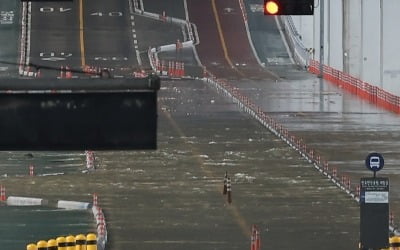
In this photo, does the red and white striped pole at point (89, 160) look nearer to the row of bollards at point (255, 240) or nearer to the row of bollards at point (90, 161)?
the row of bollards at point (90, 161)

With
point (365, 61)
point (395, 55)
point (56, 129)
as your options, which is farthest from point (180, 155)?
point (56, 129)

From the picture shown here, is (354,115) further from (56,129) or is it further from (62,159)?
(56,129)

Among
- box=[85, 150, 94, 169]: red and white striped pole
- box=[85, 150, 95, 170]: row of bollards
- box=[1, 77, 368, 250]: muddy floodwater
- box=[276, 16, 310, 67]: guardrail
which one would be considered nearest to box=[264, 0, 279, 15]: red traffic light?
box=[1, 77, 368, 250]: muddy floodwater

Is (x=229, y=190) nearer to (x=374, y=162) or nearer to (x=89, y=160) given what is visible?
(x=89, y=160)

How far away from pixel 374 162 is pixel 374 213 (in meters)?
1.83

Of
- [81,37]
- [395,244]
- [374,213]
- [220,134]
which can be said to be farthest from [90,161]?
[81,37]

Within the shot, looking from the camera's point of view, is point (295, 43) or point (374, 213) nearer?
point (374, 213)

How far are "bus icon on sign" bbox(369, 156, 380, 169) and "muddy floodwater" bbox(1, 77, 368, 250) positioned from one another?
3945 mm

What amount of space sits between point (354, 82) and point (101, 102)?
68741 millimetres

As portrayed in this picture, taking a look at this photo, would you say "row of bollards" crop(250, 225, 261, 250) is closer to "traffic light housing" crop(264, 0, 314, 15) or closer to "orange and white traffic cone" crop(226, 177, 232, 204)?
"orange and white traffic cone" crop(226, 177, 232, 204)

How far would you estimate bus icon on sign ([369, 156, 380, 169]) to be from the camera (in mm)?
31281

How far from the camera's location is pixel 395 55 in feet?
261

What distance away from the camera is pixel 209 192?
1805 inches

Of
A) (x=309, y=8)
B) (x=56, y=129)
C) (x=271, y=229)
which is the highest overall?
(x=309, y=8)
